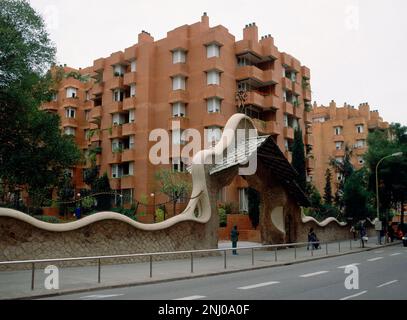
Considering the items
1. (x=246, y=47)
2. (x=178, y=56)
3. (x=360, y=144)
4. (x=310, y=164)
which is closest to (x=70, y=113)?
(x=178, y=56)

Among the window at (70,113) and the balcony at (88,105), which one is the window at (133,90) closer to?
the balcony at (88,105)

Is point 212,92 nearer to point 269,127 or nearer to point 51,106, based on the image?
point 269,127

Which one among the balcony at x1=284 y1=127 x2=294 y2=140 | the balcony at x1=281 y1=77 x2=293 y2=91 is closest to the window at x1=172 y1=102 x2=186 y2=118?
the balcony at x1=284 y1=127 x2=294 y2=140

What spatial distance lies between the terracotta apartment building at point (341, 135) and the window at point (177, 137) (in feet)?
129

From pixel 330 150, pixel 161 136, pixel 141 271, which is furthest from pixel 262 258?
pixel 330 150

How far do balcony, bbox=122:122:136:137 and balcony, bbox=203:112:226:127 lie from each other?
847 centimetres

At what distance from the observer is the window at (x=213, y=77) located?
43.3m

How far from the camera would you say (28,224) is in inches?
624

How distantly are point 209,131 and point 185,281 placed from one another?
94.9ft

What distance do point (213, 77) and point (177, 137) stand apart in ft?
23.0

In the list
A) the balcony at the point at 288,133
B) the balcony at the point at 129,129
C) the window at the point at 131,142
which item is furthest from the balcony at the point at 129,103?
the balcony at the point at 288,133

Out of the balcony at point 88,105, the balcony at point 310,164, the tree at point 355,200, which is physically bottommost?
the tree at point 355,200

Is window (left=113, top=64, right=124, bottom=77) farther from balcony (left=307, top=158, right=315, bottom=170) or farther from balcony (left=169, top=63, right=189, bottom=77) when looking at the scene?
balcony (left=307, top=158, right=315, bottom=170)

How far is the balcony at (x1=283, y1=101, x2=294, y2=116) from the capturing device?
5006 cm
